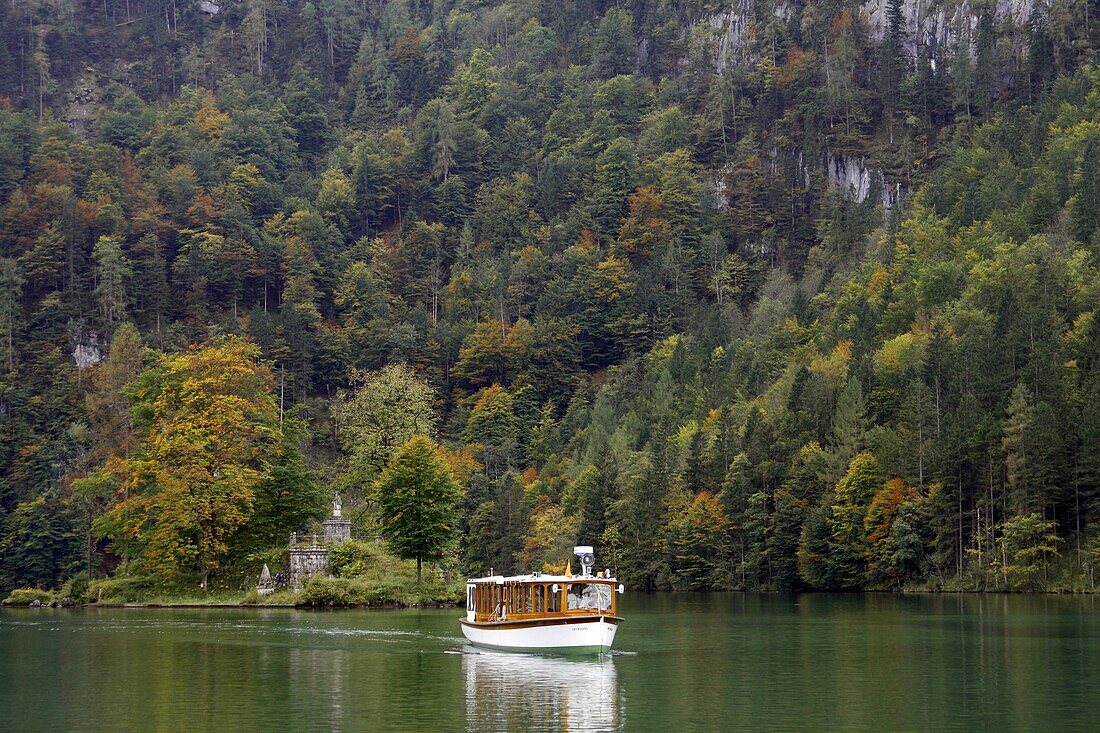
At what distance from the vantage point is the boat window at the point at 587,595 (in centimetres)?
6375

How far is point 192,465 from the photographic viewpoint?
109938mm

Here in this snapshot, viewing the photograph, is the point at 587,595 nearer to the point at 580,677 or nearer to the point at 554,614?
the point at 554,614

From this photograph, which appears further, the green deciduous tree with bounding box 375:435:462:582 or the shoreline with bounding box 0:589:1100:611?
the green deciduous tree with bounding box 375:435:462:582

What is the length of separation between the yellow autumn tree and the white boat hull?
153 feet

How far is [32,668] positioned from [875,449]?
85995 millimetres

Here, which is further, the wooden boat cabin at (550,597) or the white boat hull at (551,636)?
the wooden boat cabin at (550,597)

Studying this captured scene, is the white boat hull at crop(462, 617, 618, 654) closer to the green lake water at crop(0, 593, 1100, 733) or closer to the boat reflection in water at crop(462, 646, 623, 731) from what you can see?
the boat reflection in water at crop(462, 646, 623, 731)

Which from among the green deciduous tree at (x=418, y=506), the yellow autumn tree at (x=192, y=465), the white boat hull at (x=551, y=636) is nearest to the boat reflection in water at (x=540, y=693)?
the white boat hull at (x=551, y=636)

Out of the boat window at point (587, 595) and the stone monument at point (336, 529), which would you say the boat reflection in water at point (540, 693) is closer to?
the boat window at point (587, 595)

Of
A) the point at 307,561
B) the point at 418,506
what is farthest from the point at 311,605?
the point at 418,506

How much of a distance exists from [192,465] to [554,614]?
54174 millimetres

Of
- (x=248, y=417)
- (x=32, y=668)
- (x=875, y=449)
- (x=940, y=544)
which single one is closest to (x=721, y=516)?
(x=875, y=449)

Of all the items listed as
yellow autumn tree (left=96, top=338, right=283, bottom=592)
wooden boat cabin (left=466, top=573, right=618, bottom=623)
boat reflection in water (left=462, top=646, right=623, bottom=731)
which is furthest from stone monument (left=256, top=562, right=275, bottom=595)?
boat reflection in water (left=462, top=646, right=623, bottom=731)

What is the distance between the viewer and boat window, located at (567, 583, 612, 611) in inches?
2510
